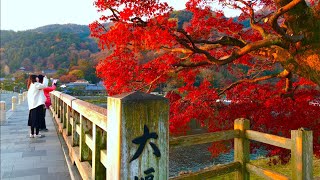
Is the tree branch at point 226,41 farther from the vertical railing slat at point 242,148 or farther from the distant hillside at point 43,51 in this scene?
the distant hillside at point 43,51

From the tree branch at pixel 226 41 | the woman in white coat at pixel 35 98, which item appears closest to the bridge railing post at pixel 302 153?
the tree branch at pixel 226 41

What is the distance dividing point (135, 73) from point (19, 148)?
319 cm

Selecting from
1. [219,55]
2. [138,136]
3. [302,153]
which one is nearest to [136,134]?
[138,136]

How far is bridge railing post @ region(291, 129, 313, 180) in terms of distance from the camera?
2781 mm

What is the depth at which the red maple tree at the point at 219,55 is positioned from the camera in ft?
16.1

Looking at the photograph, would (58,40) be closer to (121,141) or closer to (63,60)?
(63,60)

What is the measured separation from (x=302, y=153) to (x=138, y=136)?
1.92 metres

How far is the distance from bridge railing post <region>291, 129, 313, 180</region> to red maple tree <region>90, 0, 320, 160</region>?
230 cm

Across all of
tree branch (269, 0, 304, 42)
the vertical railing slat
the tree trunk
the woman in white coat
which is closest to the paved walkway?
the woman in white coat

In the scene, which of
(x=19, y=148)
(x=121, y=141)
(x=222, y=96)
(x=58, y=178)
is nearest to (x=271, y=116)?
(x=222, y=96)

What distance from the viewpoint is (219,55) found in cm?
720

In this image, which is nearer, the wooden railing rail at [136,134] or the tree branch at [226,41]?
the wooden railing rail at [136,134]

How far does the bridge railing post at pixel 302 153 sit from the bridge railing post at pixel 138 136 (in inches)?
64.1

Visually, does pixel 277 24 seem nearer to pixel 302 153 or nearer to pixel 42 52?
pixel 302 153
